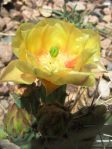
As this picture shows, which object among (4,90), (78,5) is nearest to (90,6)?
(78,5)

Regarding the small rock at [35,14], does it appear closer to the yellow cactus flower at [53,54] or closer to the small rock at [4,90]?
the small rock at [4,90]

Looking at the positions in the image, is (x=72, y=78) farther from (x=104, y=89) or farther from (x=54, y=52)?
(x=104, y=89)

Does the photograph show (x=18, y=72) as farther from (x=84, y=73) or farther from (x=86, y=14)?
(x=86, y=14)

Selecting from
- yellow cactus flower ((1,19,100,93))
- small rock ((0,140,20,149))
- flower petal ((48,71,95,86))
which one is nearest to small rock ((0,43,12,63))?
A: small rock ((0,140,20,149))

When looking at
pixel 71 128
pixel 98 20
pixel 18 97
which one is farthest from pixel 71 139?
pixel 98 20

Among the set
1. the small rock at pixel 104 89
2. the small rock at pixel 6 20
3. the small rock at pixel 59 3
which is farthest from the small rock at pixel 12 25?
the small rock at pixel 104 89

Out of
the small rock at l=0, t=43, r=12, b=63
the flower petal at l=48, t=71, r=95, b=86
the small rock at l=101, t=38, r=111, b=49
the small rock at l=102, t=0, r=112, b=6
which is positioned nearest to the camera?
the flower petal at l=48, t=71, r=95, b=86

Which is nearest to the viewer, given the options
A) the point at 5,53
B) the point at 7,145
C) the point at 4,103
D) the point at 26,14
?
the point at 7,145

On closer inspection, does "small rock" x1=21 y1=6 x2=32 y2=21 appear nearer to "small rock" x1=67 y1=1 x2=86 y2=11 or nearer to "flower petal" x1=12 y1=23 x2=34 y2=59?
"small rock" x1=67 y1=1 x2=86 y2=11

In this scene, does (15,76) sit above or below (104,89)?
above
